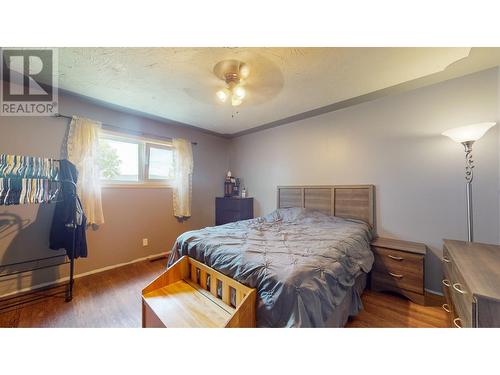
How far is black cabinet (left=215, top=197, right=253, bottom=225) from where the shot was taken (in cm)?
345

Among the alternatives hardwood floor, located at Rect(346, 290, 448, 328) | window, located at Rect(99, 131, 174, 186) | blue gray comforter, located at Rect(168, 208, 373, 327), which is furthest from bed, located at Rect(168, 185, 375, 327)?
window, located at Rect(99, 131, 174, 186)

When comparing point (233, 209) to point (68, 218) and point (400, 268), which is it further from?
point (400, 268)

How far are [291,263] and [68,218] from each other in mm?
2250

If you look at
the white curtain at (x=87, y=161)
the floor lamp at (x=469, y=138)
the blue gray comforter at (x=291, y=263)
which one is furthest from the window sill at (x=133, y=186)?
the floor lamp at (x=469, y=138)

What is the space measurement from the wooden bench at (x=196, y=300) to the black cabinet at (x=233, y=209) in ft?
6.14

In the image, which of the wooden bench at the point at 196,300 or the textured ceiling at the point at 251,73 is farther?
the textured ceiling at the point at 251,73

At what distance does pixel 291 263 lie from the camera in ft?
3.80

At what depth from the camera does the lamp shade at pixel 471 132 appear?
143cm

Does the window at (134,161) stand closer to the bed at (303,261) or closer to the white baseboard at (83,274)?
the white baseboard at (83,274)

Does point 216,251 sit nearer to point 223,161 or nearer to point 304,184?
point 304,184

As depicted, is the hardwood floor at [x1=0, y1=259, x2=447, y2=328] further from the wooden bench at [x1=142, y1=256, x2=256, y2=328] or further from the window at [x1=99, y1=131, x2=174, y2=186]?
the window at [x1=99, y1=131, x2=174, y2=186]

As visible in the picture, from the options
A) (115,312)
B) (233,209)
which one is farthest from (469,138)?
(115,312)

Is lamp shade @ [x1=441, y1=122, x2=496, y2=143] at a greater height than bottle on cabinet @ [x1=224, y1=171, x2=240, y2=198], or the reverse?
lamp shade @ [x1=441, y1=122, x2=496, y2=143]
